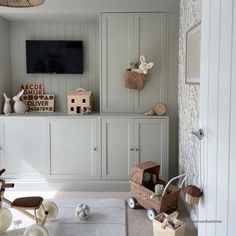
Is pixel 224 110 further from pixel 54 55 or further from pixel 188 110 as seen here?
pixel 54 55

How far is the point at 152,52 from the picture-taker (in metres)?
3.53

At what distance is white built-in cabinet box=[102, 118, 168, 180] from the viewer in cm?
344

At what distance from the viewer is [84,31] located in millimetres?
3893

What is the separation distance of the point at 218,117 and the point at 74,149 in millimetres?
2300

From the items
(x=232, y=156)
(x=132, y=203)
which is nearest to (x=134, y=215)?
(x=132, y=203)

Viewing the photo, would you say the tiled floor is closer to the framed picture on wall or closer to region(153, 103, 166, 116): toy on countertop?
region(153, 103, 166, 116): toy on countertop

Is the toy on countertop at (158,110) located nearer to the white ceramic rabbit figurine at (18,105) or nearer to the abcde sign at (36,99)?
the abcde sign at (36,99)

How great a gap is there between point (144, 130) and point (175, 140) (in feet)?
1.57

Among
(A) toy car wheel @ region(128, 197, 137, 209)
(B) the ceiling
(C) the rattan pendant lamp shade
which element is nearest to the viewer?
(C) the rattan pendant lamp shade

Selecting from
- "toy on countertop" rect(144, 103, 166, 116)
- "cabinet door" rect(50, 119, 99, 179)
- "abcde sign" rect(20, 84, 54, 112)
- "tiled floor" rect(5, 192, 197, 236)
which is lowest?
"tiled floor" rect(5, 192, 197, 236)

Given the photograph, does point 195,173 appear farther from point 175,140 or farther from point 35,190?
point 35,190

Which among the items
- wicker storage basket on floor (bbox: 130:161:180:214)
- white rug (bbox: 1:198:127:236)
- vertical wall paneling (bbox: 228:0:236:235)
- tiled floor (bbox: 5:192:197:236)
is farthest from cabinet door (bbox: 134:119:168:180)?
vertical wall paneling (bbox: 228:0:236:235)

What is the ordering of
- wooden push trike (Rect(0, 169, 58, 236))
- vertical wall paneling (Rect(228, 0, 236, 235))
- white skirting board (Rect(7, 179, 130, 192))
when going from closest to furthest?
vertical wall paneling (Rect(228, 0, 236, 235)), wooden push trike (Rect(0, 169, 58, 236)), white skirting board (Rect(7, 179, 130, 192))

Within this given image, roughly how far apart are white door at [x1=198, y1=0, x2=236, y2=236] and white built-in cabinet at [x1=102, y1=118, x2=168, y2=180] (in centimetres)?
167
